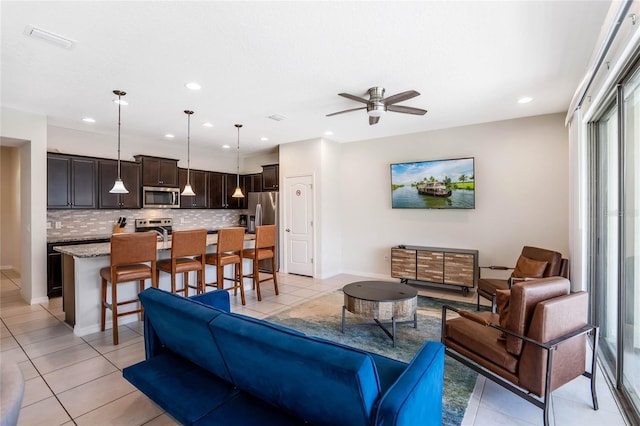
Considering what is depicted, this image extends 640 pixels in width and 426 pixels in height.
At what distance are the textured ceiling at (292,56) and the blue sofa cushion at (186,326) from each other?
1990mm

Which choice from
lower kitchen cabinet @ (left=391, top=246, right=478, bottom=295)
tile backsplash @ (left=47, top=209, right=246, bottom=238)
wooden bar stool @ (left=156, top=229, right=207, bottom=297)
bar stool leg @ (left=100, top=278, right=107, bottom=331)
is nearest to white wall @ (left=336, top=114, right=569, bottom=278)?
lower kitchen cabinet @ (left=391, top=246, right=478, bottom=295)

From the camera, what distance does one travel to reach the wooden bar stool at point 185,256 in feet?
12.6

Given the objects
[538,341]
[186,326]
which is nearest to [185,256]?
[186,326]

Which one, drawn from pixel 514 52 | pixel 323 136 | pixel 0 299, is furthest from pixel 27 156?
pixel 514 52

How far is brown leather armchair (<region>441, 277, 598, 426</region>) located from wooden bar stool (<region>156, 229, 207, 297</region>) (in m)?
3.28

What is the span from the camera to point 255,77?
3.31 m

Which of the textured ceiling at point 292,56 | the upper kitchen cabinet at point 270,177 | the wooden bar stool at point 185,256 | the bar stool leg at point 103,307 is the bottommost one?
the bar stool leg at point 103,307

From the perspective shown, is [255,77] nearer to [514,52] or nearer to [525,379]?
[514,52]

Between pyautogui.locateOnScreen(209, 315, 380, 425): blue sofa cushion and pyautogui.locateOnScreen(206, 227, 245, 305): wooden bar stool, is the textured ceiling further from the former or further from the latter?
pyautogui.locateOnScreen(209, 315, 380, 425): blue sofa cushion

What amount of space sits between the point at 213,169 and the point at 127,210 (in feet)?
7.44

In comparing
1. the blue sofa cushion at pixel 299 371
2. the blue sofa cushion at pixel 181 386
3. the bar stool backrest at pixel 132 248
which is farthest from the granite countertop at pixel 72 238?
the blue sofa cushion at pixel 299 371

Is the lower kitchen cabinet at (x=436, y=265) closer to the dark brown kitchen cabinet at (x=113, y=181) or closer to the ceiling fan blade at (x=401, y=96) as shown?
the ceiling fan blade at (x=401, y=96)

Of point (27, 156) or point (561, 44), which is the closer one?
point (561, 44)

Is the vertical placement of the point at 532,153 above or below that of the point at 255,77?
below
